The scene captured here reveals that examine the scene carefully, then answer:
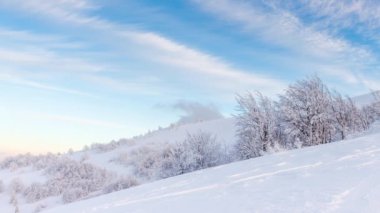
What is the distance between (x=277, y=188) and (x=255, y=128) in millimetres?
15574

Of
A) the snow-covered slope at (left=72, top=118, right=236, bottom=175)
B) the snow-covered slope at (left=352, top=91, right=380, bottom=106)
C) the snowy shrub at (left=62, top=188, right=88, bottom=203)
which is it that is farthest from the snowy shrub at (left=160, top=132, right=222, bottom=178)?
the snow-covered slope at (left=352, top=91, right=380, bottom=106)

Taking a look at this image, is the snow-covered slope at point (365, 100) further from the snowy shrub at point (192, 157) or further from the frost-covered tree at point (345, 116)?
the snowy shrub at point (192, 157)

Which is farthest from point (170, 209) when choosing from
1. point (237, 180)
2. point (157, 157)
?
point (157, 157)

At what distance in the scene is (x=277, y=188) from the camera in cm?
881

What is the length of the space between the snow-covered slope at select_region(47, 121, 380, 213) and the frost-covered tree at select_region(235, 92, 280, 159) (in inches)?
418

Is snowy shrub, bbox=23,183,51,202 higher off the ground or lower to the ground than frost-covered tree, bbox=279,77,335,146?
lower

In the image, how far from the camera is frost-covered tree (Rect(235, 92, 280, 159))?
23484mm

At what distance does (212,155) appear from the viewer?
82.7 ft

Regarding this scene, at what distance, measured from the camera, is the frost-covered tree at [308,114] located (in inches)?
902

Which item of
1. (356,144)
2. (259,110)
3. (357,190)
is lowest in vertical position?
(357,190)

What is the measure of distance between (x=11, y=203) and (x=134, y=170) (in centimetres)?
692

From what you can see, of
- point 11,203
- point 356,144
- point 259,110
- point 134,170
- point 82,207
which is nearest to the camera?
point 82,207

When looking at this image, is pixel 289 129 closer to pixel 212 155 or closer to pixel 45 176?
pixel 212 155

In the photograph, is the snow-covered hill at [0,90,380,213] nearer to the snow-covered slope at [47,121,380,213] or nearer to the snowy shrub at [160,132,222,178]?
the snow-covered slope at [47,121,380,213]
